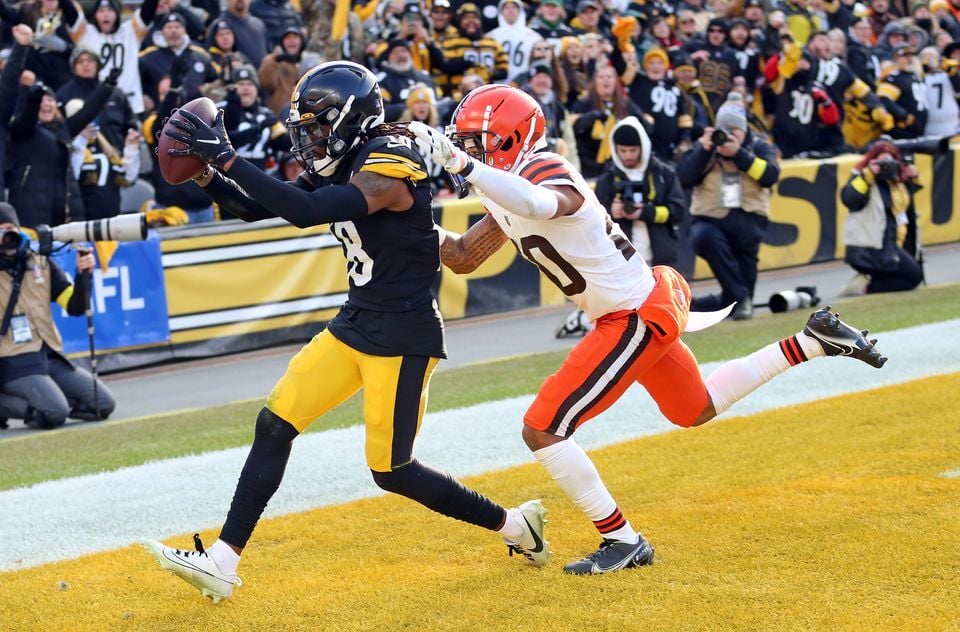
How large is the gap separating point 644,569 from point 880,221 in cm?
773

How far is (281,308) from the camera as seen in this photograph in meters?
11.0

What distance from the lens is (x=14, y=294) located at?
327 inches

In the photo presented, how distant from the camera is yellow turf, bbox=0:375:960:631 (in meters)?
4.21

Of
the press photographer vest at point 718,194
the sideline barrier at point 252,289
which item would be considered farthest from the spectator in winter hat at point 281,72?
the press photographer vest at point 718,194

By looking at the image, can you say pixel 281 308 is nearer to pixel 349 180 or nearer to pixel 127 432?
pixel 127 432

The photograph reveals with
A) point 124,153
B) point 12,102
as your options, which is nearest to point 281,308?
point 124,153

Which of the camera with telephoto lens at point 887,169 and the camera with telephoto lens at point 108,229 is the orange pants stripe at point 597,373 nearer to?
the camera with telephoto lens at point 108,229

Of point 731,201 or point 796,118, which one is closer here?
point 731,201

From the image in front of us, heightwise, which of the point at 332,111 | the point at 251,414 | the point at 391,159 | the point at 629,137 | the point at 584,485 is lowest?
the point at 251,414

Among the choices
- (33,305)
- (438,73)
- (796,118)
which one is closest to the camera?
(33,305)

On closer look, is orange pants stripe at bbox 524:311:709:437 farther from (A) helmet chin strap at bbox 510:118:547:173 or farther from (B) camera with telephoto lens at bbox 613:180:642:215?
(B) camera with telephoto lens at bbox 613:180:642:215

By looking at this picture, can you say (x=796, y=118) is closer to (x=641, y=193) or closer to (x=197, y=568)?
(x=641, y=193)

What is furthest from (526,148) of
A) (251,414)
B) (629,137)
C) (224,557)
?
(629,137)

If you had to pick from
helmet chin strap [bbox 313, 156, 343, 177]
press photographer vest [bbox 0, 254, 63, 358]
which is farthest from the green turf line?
helmet chin strap [bbox 313, 156, 343, 177]
